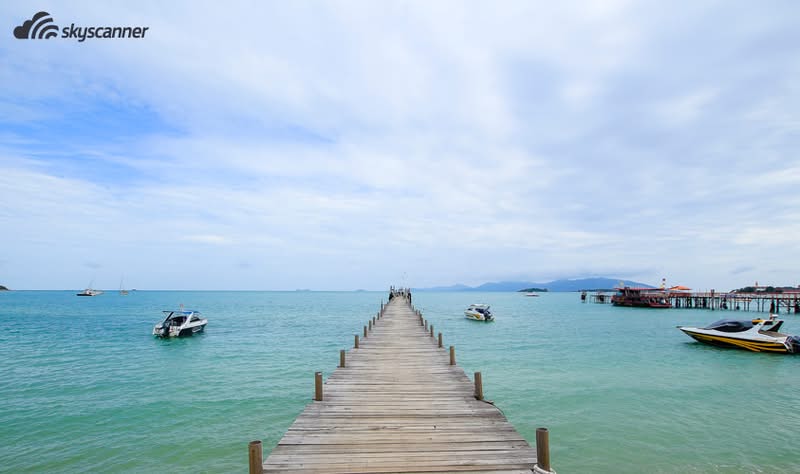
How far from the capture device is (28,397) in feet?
56.7

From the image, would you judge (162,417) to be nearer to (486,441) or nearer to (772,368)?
(486,441)

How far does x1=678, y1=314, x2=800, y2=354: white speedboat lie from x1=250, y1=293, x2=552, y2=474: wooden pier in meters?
27.5

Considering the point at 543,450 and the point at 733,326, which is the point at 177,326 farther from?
the point at 733,326

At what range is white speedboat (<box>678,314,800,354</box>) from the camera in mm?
27766

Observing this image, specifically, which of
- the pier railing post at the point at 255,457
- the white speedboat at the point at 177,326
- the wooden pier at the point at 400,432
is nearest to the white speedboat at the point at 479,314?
the white speedboat at the point at 177,326

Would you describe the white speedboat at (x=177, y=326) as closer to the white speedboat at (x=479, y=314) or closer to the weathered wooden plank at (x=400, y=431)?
the weathered wooden plank at (x=400, y=431)

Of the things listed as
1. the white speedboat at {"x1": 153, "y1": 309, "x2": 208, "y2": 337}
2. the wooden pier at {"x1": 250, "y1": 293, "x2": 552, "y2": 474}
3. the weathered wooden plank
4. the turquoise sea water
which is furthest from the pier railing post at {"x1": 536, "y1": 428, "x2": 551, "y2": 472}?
the white speedboat at {"x1": 153, "y1": 309, "x2": 208, "y2": 337}

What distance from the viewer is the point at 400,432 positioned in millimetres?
8492

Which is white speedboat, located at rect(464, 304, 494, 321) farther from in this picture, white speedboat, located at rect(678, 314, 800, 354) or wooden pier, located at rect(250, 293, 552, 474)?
wooden pier, located at rect(250, 293, 552, 474)

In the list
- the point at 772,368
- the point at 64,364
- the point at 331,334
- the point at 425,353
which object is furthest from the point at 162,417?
the point at 772,368

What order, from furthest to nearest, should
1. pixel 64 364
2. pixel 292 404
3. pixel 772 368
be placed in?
1. pixel 64 364
2. pixel 772 368
3. pixel 292 404

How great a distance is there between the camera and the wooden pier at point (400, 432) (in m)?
7.04

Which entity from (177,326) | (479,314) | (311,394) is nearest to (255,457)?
(311,394)

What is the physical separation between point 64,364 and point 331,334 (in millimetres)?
20440
